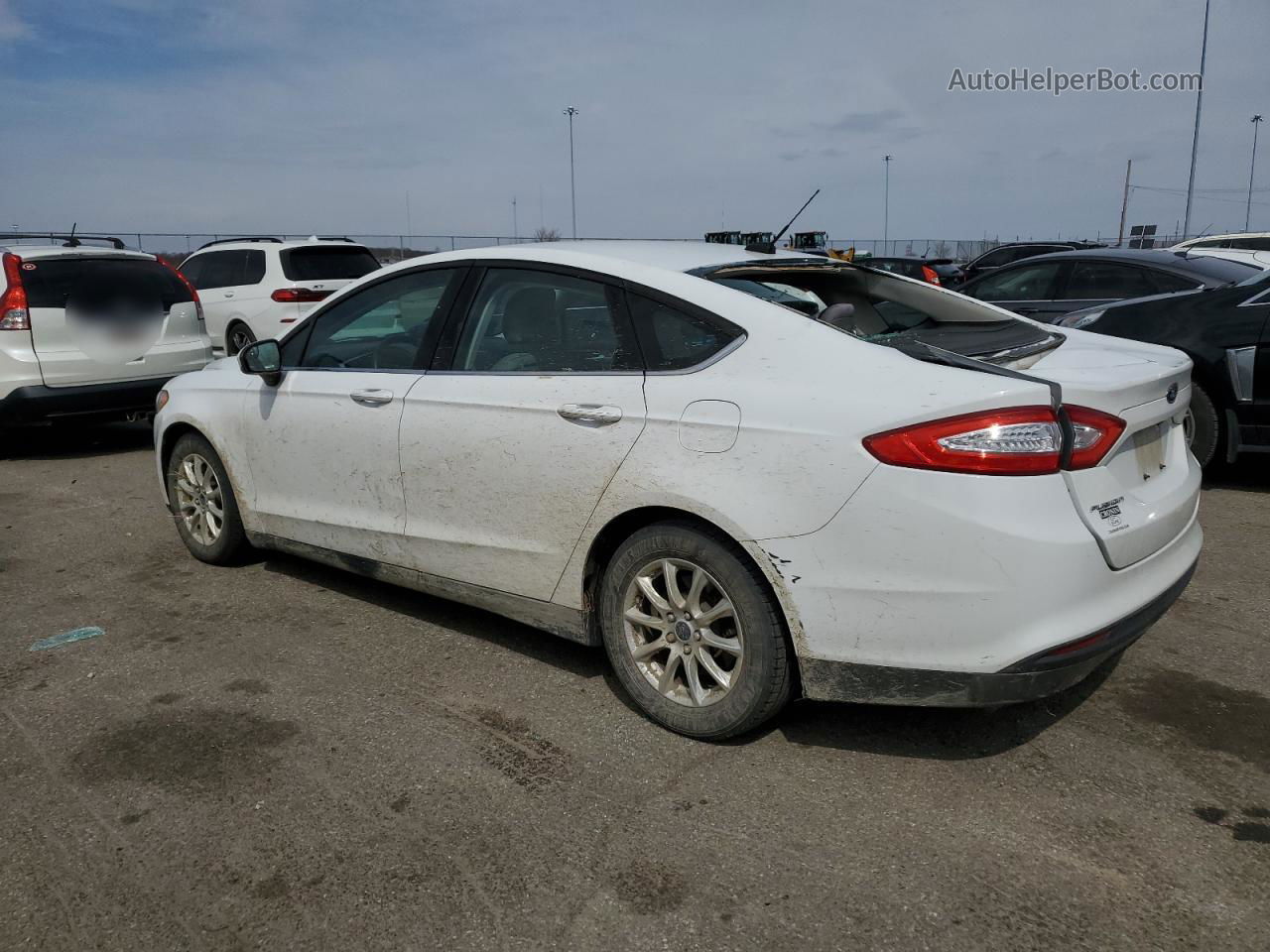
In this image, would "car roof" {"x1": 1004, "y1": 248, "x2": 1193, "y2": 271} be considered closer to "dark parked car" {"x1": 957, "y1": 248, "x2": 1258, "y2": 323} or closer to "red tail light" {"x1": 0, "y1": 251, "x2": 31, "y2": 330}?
"dark parked car" {"x1": 957, "y1": 248, "x2": 1258, "y2": 323}

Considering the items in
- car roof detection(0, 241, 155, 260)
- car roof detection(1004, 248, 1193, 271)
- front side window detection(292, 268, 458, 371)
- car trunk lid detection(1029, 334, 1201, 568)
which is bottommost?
car trunk lid detection(1029, 334, 1201, 568)

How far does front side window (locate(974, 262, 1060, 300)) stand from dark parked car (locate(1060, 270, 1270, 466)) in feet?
9.22

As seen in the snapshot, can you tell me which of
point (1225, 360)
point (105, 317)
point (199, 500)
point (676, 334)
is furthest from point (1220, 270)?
point (105, 317)

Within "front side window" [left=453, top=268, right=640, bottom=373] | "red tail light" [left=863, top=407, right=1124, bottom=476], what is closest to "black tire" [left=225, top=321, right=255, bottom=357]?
"front side window" [left=453, top=268, right=640, bottom=373]

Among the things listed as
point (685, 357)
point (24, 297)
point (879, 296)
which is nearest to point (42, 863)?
point (685, 357)

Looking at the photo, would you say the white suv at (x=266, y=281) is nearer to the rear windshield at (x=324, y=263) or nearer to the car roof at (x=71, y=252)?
the rear windshield at (x=324, y=263)

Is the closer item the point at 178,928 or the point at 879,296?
the point at 178,928

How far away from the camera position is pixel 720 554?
3078 mm

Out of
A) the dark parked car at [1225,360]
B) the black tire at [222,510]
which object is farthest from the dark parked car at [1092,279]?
the black tire at [222,510]

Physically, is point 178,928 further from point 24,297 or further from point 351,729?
point 24,297

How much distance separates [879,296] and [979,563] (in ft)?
5.88

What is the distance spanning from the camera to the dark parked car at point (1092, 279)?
8.14 m

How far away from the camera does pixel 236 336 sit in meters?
12.7

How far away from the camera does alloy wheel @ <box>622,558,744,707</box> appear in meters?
3.17
